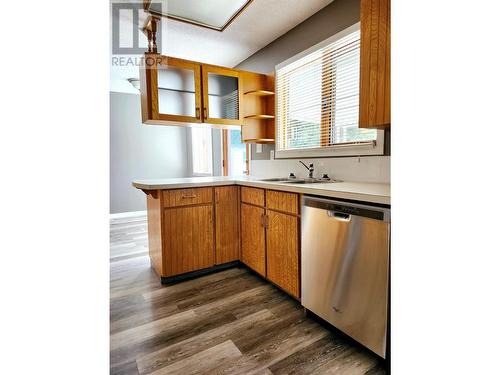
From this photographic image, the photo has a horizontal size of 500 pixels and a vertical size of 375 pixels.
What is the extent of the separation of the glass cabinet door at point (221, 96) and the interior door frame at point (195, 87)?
0.20ft

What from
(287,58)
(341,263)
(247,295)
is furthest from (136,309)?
(287,58)

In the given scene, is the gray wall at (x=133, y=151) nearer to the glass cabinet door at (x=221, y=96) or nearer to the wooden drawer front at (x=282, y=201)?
the glass cabinet door at (x=221, y=96)

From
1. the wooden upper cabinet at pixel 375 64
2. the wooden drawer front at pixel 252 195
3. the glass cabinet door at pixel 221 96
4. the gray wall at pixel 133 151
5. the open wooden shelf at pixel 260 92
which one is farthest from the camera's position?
the gray wall at pixel 133 151

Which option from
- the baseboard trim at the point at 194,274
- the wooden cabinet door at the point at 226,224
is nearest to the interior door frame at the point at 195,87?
the wooden cabinet door at the point at 226,224

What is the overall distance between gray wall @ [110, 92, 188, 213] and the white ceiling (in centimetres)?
156

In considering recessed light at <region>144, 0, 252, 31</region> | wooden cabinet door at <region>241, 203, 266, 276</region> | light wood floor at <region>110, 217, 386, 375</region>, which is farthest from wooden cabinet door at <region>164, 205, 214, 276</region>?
recessed light at <region>144, 0, 252, 31</region>

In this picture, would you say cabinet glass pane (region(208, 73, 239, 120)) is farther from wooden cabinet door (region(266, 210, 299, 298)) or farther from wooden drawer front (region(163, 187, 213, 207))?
wooden cabinet door (region(266, 210, 299, 298))

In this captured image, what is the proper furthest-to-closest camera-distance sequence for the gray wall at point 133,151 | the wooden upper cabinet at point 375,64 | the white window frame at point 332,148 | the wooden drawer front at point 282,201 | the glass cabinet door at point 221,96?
the gray wall at point 133,151 → the glass cabinet door at point 221,96 → the white window frame at point 332,148 → the wooden drawer front at point 282,201 → the wooden upper cabinet at point 375,64

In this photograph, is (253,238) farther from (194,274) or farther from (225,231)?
(194,274)

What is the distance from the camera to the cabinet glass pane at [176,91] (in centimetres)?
254

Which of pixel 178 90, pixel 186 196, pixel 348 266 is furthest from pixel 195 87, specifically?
pixel 348 266
